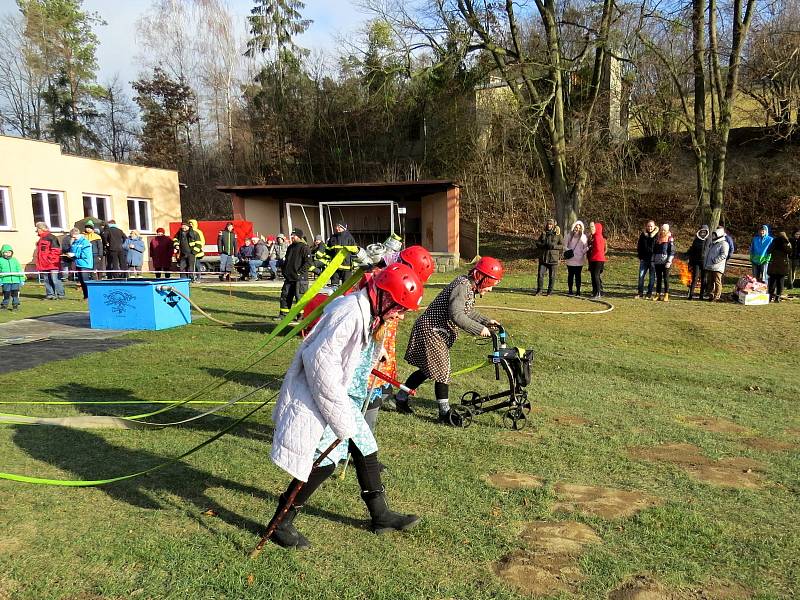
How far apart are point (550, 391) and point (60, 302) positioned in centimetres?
1280

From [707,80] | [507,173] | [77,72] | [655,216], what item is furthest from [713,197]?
[77,72]

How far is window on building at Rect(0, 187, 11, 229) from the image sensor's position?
19609 mm

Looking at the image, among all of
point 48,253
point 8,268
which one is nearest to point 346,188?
point 48,253

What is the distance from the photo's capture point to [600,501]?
4.18 m

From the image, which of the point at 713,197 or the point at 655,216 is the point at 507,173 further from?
the point at 713,197

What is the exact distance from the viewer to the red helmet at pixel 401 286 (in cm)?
329

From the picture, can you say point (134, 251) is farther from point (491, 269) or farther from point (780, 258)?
point (780, 258)

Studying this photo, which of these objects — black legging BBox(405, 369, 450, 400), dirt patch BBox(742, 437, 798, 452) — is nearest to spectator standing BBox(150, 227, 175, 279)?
black legging BBox(405, 369, 450, 400)

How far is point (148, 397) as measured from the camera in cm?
670

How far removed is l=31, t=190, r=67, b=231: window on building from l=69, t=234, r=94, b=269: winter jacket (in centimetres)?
748

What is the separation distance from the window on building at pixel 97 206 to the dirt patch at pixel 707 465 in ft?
74.6

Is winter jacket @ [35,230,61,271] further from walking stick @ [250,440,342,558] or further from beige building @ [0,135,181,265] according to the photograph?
walking stick @ [250,440,342,558]

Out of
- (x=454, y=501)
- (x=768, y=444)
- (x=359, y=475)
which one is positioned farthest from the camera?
(x=768, y=444)

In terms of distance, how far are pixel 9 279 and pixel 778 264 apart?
58.4ft
